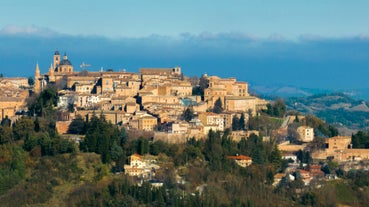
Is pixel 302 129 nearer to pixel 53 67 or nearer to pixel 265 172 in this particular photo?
pixel 265 172

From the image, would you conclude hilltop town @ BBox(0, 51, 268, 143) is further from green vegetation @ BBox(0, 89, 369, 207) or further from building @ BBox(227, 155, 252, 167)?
building @ BBox(227, 155, 252, 167)

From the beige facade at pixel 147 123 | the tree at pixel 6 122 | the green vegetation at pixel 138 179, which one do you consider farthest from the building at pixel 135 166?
the tree at pixel 6 122

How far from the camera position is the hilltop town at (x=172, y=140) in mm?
43062

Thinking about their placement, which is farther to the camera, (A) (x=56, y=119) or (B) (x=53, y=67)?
(B) (x=53, y=67)

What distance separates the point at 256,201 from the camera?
41.6 metres

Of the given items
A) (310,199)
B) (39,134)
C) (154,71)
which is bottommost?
(310,199)

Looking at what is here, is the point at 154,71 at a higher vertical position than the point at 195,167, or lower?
higher

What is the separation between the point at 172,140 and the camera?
46.1 m

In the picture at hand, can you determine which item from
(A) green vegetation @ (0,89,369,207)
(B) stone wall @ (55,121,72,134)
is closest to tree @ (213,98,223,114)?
(A) green vegetation @ (0,89,369,207)

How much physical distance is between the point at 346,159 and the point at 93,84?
1597cm

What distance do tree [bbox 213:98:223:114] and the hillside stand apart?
119ft

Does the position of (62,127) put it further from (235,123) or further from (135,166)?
(235,123)

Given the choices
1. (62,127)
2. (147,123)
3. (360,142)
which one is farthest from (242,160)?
(62,127)

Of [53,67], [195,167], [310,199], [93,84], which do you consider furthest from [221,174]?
[53,67]
